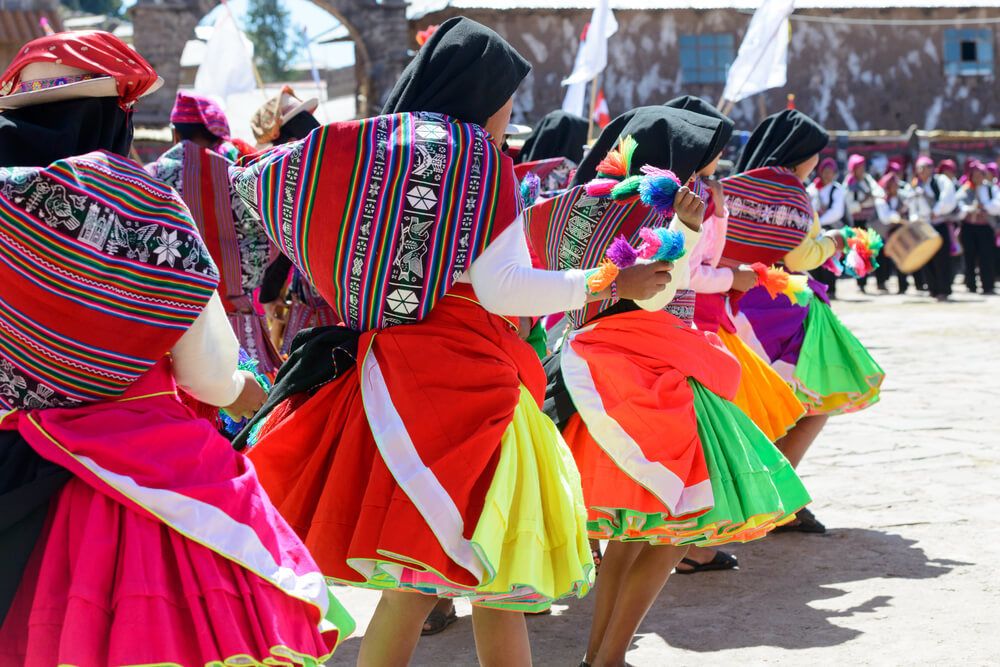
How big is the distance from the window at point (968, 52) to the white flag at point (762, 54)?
27054 millimetres

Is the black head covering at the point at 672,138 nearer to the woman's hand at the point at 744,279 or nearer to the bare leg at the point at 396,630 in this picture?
the woman's hand at the point at 744,279

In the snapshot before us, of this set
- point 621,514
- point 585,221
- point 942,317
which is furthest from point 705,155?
point 942,317

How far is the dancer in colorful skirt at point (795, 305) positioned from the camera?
6.22 meters

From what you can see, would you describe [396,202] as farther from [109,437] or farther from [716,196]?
[716,196]

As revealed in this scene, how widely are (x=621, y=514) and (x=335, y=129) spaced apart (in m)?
1.64

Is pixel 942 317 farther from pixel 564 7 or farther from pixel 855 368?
pixel 564 7

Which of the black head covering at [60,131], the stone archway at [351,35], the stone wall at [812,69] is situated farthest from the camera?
the stone wall at [812,69]

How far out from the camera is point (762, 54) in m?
8.38

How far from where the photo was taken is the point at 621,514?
14.0 ft

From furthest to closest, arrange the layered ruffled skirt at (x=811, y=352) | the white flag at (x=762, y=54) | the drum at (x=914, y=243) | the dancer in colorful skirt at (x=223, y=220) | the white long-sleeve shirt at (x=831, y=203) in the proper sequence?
1. the white long-sleeve shirt at (x=831, y=203)
2. the drum at (x=914, y=243)
3. the white flag at (x=762, y=54)
4. the layered ruffled skirt at (x=811, y=352)
5. the dancer in colorful skirt at (x=223, y=220)

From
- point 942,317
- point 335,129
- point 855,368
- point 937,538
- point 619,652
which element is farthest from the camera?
point 942,317

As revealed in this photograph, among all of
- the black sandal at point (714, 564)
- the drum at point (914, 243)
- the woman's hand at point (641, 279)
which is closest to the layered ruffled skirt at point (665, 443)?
the woman's hand at point (641, 279)

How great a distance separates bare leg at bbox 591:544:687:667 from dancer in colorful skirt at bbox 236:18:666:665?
88cm

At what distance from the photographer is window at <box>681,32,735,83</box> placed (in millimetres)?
32344
